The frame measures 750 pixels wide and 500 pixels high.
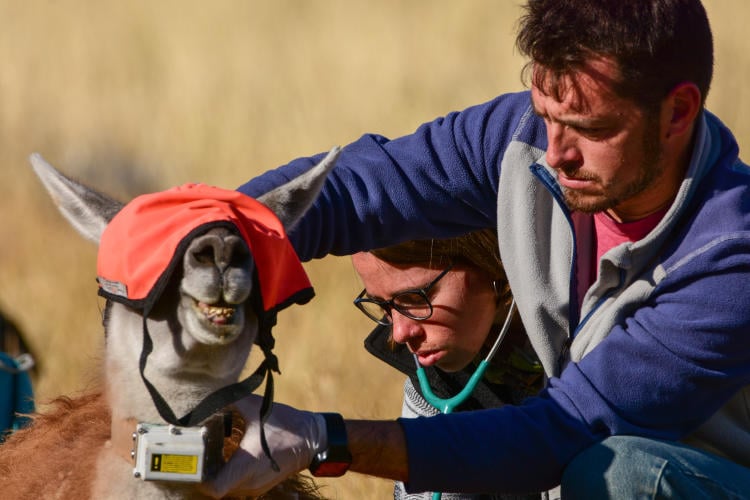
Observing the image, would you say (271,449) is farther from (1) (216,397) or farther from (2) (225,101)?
(2) (225,101)

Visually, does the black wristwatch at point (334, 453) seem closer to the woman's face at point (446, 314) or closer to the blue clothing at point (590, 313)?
the blue clothing at point (590, 313)

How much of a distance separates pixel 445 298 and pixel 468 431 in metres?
1.09

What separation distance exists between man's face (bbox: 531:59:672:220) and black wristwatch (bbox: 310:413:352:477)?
3.53ft

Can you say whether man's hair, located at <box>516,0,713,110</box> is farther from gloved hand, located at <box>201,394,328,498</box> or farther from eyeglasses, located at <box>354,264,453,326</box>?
gloved hand, located at <box>201,394,328,498</box>

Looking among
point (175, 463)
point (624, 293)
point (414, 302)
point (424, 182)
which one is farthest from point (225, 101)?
point (175, 463)

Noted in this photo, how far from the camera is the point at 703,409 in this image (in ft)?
13.0

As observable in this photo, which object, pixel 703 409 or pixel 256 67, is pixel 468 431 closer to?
pixel 703 409

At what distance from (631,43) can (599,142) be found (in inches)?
12.4

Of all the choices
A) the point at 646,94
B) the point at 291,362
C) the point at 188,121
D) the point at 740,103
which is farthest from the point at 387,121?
Answer: the point at 646,94

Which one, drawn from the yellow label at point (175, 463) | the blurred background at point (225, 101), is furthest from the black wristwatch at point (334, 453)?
the blurred background at point (225, 101)

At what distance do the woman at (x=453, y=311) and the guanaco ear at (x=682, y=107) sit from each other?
1.01 m

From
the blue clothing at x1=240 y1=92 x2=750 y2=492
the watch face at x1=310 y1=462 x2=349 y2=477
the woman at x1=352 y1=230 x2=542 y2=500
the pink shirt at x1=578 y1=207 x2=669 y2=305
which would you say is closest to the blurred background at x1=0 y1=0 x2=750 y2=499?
the woman at x1=352 y1=230 x2=542 y2=500

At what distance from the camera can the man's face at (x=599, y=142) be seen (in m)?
3.88

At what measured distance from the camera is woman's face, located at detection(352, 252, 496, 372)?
191 inches
